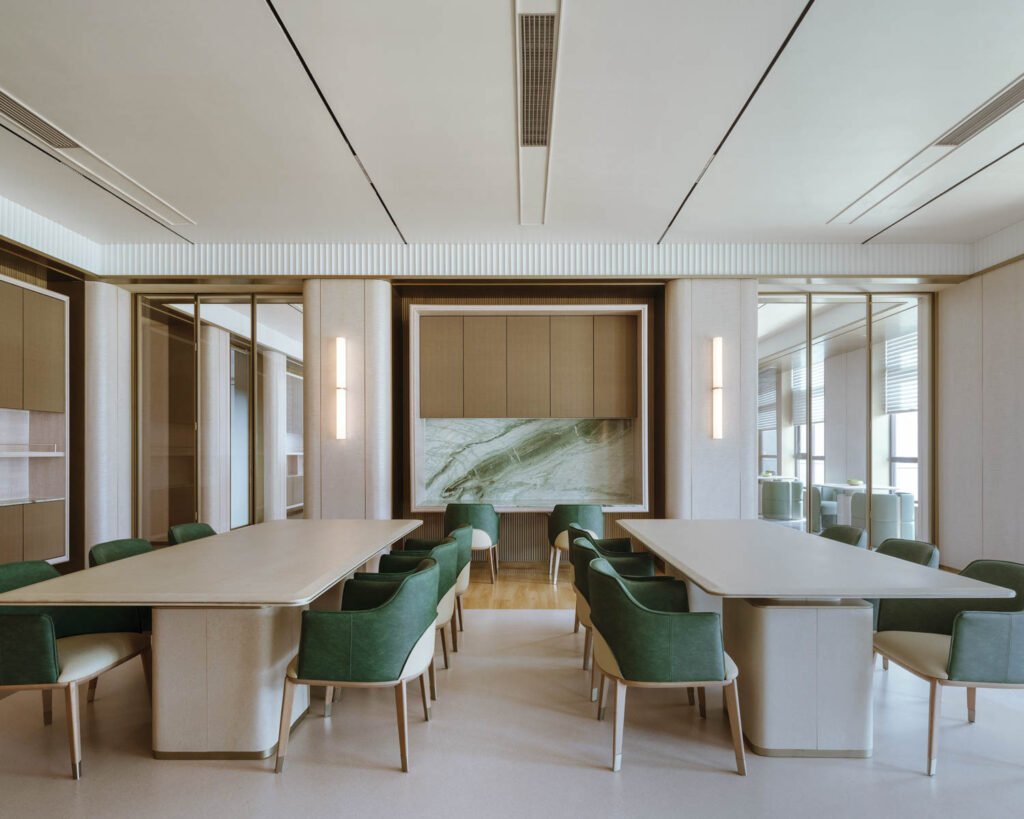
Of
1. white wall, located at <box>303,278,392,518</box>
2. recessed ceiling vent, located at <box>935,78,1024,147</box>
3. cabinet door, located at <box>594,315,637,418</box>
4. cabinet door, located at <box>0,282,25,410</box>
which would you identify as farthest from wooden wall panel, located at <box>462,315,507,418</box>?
recessed ceiling vent, located at <box>935,78,1024,147</box>

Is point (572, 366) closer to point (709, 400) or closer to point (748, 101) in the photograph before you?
point (709, 400)

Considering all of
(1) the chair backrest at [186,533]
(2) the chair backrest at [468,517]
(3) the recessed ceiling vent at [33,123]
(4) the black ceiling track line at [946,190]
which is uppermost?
(3) the recessed ceiling vent at [33,123]

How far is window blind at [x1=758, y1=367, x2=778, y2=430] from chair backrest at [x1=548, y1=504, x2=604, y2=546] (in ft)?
7.62

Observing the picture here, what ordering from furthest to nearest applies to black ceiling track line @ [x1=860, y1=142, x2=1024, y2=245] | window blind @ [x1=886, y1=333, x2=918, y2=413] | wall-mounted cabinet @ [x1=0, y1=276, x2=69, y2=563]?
1. window blind @ [x1=886, y1=333, x2=918, y2=413]
2. wall-mounted cabinet @ [x1=0, y1=276, x2=69, y2=563]
3. black ceiling track line @ [x1=860, y1=142, x2=1024, y2=245]

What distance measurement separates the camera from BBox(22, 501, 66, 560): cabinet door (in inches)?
230

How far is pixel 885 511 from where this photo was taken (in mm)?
7133

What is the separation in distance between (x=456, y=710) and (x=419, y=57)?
345 centimetres

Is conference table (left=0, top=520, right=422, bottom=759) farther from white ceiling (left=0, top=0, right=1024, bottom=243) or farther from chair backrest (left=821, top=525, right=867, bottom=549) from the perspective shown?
chair backrest (left=821, top=525, right=867, bottom=549)

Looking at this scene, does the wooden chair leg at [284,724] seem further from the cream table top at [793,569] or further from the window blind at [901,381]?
the window blind at [901,381]

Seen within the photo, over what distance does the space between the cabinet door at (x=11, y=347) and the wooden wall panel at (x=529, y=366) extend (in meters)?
4.56

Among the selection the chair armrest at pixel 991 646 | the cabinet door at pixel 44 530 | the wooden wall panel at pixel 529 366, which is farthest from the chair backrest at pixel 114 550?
the chair armrest at pixel 991 646

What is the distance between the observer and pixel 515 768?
8.89 feet

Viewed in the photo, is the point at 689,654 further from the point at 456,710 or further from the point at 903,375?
the point at 903,375

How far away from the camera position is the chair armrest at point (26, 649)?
253cm
